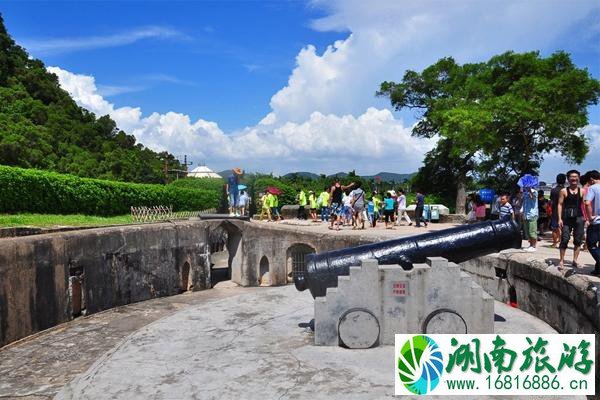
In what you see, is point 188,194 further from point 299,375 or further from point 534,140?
point 299,375

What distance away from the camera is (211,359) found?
565cm

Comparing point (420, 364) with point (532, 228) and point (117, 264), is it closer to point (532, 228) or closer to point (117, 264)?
point (532, 228)

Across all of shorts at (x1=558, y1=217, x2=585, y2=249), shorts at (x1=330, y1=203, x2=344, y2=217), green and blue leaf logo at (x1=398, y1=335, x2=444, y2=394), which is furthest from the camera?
shorts at (x1=330, y1=203, x2=344, y2=217)

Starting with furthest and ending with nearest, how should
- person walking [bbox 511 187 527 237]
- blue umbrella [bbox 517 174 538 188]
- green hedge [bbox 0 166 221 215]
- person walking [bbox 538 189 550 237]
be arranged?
green hedge [bbox 0 166 221 215] → person walking [bbox 538 189 550 237] → person walking [bbox 511 187 527 237] → blue umbrella [bbox 517 174 538 188]

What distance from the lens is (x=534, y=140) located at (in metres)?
16.6

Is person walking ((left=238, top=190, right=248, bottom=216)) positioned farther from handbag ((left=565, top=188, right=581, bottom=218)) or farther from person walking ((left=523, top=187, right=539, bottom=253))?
handbag ((left=565, top=188, right=581, bottom=218))

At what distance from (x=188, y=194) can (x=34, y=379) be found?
92.4 feet

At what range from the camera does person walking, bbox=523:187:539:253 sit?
9.19 metres

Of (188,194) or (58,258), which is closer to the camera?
(58,258)

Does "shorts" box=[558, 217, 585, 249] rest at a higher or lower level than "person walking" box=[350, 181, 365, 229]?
lower

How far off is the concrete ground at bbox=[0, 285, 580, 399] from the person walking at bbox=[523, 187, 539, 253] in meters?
2.02

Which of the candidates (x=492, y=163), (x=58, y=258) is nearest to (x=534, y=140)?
(x=492, y=163)

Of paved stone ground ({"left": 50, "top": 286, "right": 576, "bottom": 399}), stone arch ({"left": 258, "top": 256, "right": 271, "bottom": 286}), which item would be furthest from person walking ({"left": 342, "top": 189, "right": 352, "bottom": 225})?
paved stone ground ({"left": 50, "top": 286, "right": 576, "bottom": 399})

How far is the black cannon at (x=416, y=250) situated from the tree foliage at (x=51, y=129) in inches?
980
